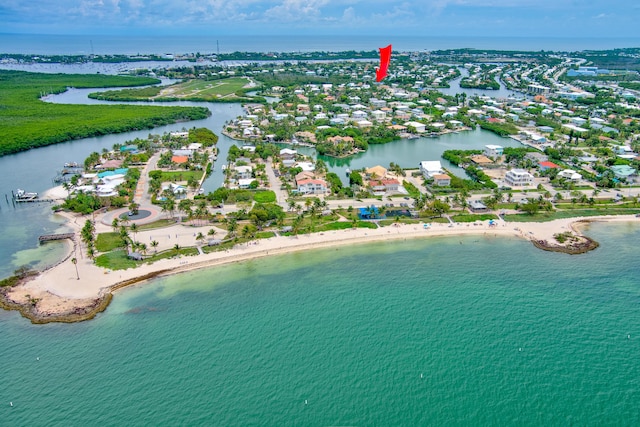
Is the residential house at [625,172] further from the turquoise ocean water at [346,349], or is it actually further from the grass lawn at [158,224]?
the grass lawn at [158,224]

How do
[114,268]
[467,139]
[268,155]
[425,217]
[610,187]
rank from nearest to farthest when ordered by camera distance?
[114,268] → [425,217] → [610,187] → [268,155] → [467,139]

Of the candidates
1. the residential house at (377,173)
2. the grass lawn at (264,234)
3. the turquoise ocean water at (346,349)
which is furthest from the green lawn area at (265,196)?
the residential house at (377,173)

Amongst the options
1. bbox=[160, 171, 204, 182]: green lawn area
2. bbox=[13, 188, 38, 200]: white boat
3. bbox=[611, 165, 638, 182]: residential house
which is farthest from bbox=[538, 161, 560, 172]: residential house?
bbox=[13, 188, 38, 200]: white boat

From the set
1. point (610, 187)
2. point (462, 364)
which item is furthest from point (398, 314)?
point (610, 187)

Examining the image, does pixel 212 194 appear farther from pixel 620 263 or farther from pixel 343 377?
pixel 620 263

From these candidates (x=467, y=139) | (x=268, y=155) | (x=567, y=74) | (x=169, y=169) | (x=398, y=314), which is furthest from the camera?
(x=567, y=74)
